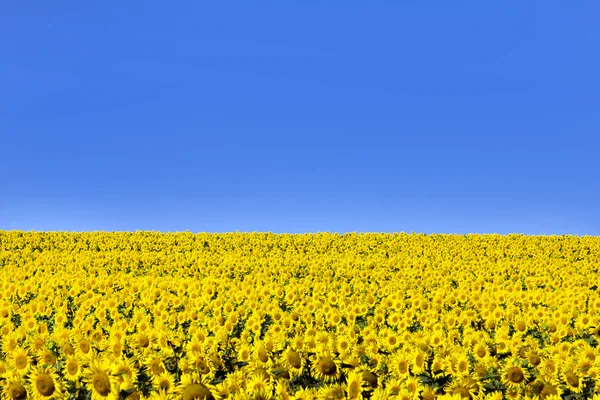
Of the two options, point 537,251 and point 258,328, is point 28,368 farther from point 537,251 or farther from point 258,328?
point 537,251

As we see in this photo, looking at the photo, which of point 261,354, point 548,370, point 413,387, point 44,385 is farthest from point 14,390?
point 548,370

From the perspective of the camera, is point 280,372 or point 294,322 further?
point 294,322

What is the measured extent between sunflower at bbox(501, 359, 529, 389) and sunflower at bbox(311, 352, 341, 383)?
1.92 meters

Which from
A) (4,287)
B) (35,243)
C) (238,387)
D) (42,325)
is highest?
(35,243)

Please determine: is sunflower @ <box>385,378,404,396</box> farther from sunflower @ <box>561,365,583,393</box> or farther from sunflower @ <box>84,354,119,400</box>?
sunflower @ <box>84,354,119,400</box>

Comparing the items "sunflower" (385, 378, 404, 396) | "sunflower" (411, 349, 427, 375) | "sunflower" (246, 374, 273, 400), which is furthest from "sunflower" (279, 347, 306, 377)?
"sunflower" (411, 349, 427, 375)

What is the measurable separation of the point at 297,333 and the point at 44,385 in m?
3.74

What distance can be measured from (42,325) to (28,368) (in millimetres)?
2087

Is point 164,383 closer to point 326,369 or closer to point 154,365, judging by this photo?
point 154,365

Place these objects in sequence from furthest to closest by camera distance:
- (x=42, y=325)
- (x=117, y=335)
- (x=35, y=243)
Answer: (x=35, y=243), (x=42, y=325), (x=117, y=335)

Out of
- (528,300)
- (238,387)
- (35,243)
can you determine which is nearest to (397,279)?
(528,300)

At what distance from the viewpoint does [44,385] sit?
4.91m

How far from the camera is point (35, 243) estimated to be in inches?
1080

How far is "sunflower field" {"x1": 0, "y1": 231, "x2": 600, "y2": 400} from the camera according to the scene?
5.14 metres
